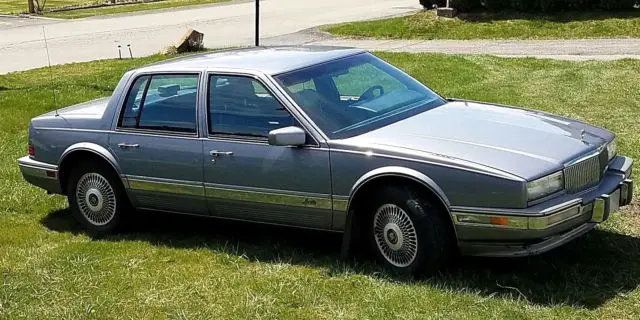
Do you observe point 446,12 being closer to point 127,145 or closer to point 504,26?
point 504,26

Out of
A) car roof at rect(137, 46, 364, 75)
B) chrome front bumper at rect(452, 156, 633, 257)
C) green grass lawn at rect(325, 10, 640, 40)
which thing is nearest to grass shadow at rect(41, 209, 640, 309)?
chrome front bumper at rect(452, 156, 633, 257)

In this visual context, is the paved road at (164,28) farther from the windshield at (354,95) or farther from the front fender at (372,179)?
the front fender at (372,179)

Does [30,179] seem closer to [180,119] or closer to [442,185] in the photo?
[180,119]

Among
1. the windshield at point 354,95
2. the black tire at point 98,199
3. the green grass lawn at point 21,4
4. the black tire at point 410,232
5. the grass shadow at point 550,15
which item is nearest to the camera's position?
the black tire at point 410,232

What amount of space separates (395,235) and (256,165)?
109 centimetres

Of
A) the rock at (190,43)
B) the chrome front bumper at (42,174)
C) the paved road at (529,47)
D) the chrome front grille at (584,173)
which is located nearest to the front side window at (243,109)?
the chrome front bumper at (42,174)

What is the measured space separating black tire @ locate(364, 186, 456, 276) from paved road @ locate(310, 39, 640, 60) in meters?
11.6

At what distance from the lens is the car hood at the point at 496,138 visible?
5.30 metres

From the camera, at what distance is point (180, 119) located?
6605 millimetres

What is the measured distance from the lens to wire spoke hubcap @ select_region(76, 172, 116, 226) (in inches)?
278

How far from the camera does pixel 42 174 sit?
738 centimetres

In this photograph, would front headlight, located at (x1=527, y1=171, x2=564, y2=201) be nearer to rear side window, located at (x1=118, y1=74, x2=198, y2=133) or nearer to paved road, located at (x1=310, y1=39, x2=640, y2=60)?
rear side window, located at (x1=118, y1=74, x2=198, y2=133)

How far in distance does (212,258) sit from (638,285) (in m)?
2.76

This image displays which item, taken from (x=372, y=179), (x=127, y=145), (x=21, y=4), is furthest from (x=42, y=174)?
(x=21, y=4)
